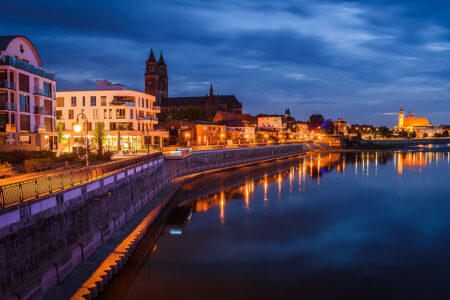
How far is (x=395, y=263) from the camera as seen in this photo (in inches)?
810

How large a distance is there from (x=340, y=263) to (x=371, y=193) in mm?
27998

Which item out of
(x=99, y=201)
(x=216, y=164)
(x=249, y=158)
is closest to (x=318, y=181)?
(x=216, y=164)

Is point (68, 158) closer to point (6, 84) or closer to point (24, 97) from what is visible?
point (6, 84)

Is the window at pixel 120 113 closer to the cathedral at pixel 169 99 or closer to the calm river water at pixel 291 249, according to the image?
the calm river water at pixel 291 249

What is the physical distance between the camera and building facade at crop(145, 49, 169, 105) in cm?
17250

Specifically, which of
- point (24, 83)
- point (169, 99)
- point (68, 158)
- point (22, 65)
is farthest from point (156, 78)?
point (68, 158)

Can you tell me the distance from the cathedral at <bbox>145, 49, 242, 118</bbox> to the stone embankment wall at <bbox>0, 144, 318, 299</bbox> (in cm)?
14591

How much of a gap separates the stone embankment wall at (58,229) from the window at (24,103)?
22.2 m

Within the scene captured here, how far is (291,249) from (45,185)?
15.5 metres

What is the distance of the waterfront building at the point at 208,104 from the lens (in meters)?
170

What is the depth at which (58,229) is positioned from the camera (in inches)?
546

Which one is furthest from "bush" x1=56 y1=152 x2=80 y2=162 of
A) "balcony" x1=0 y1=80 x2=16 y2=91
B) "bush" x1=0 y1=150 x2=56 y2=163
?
"balcony" x1=0 y1=80 x2=16 y2=91

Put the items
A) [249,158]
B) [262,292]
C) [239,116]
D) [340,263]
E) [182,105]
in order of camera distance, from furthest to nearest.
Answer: [182,105] → [239,116] → [249,158] → [340,263] → [262,292]

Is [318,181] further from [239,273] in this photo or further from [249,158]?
[239,273]
